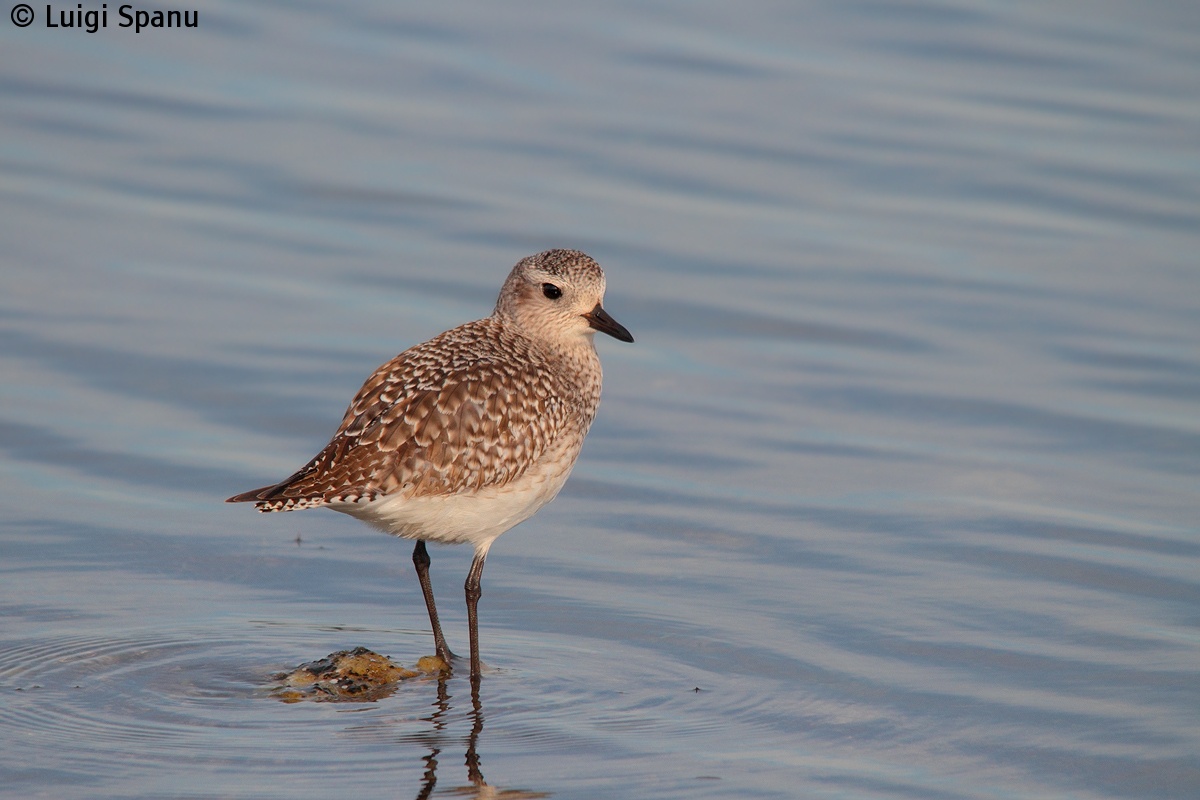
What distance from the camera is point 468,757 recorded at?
21.2ft

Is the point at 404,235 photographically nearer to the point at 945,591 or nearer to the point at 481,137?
the point at 481,137

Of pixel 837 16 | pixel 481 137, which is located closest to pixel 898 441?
pixel 481 137

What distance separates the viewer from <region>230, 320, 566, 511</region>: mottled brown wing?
22.8 ft

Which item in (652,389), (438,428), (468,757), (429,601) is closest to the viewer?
(468,757)

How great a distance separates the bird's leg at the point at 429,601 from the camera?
24.3 feet

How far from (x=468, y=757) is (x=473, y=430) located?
140 cm

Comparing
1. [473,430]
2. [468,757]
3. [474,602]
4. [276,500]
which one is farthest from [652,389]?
[468,757]

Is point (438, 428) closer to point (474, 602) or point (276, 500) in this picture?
point (276, 500)

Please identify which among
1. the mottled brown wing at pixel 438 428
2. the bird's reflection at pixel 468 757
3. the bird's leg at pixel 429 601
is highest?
the mottled brown wing at pixel 438 428

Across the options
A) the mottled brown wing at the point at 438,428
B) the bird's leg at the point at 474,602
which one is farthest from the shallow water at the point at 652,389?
the mottled brown wing at the point at 438,428

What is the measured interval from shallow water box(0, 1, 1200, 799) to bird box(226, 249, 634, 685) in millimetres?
663

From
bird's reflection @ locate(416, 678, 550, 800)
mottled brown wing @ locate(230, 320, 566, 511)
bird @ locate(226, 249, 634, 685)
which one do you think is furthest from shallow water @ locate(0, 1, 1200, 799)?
mottled brown wing @ locate(230, 320, 566, 511)

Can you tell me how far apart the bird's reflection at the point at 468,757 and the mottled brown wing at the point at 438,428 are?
817mm

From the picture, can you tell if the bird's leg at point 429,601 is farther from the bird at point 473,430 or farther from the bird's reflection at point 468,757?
the bird's reflection at point 468,757
